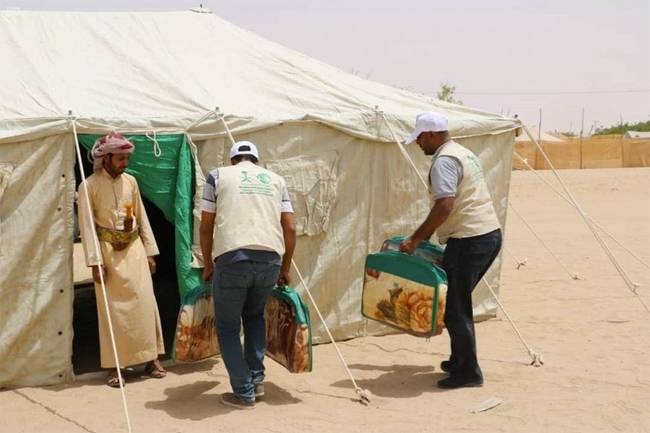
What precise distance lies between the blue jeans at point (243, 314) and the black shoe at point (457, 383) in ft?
3.94

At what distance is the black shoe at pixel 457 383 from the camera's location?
5.91 m

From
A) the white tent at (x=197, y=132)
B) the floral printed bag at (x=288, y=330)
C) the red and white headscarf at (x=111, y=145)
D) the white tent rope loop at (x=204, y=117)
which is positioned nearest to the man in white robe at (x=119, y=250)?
the red and white headscarf at (x=111, y=145)

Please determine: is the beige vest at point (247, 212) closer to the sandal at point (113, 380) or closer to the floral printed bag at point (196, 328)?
the floral printed bag at point (196, 328)

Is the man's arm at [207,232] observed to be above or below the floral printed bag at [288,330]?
above

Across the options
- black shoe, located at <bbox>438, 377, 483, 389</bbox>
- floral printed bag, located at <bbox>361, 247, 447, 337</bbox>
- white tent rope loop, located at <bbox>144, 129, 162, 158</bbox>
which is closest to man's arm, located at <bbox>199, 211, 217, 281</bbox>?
white tent rope loop, located at <bbox>144, 129, 162, 158</bbox>

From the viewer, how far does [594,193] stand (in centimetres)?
2242

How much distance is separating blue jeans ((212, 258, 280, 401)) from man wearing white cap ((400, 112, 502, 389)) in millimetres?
995

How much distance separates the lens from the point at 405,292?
590cm

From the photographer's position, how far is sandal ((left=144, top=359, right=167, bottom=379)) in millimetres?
6152

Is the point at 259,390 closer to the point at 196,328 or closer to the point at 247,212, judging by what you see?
the point at 196,328

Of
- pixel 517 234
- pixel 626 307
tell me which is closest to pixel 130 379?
pixel 626 307

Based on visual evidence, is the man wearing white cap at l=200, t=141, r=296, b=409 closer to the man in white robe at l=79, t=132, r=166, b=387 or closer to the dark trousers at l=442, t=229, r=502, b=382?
the man in white robe at l=79, t=132, r=166, b=387

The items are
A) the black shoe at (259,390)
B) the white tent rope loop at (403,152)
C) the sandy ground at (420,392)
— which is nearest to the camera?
the sandy ground at (420,392)

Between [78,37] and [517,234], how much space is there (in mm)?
9603
